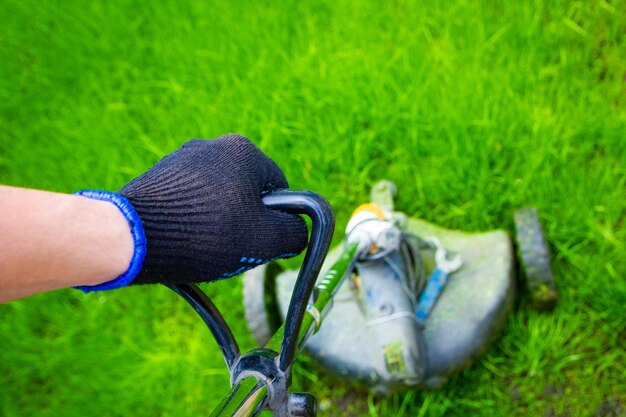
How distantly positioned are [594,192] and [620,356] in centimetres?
41

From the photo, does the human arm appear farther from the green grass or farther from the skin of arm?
the green grass

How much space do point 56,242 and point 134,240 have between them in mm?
96

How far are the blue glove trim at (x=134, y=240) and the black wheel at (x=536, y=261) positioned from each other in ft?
3.30

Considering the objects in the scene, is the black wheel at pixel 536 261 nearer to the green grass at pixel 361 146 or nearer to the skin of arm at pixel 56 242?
the green grass at pixel 361 146

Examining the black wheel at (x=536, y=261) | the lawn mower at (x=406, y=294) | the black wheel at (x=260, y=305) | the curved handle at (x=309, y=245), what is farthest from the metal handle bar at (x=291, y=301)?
the black wheel at (x=536, y=261)

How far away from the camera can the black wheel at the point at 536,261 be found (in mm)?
1435

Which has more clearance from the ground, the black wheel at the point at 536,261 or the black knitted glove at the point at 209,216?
the black knitted glove at the point at 209,216

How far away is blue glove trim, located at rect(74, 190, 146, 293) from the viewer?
74 cm

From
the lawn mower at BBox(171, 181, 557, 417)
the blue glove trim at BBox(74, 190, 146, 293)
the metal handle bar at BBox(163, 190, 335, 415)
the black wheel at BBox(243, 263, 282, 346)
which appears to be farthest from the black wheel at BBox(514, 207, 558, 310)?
the blue glove trim at BBox(74, 190, 146, 293)

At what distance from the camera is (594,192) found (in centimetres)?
157

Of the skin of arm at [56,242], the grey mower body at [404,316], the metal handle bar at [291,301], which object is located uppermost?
the skin of arm at [56,242]

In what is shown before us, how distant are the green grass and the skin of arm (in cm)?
101

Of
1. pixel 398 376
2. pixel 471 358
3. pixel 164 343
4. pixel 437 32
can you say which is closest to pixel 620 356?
pixel 471 358

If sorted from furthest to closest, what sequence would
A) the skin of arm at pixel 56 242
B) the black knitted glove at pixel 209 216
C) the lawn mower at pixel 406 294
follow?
1. the lawn mower at pixel 406 294
2. the black knitted glove at pixel 209 216
3. the skin of arm at pixel 56 242
